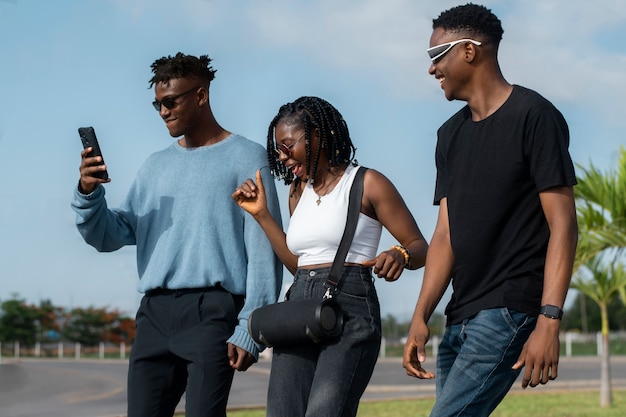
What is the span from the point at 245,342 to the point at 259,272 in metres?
0.31

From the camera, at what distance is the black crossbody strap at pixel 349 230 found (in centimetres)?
390

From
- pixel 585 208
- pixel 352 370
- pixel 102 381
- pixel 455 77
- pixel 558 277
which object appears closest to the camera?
pixel 558 277

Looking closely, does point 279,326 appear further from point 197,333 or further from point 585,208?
point 585,208

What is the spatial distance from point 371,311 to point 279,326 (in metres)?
0.36

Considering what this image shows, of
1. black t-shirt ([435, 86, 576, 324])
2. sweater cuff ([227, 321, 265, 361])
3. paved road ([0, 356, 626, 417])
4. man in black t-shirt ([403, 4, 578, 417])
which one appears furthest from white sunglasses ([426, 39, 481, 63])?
paved road ([0, 356, 626, 417])

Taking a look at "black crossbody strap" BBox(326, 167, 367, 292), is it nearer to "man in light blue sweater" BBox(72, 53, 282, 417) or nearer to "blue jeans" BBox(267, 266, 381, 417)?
"blue jeans" BBox(267, 266, 381, 417)

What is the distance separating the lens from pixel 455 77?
11.7ft

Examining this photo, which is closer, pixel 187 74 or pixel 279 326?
pixel 279 326

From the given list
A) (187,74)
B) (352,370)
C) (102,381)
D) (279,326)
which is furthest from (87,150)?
(102,381)

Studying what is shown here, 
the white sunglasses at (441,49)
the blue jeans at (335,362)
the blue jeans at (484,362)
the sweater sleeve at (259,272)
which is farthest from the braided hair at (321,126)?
the blue jeans at (484,362)

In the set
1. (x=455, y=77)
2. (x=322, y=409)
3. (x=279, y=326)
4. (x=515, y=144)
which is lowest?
(x=322, y=409)

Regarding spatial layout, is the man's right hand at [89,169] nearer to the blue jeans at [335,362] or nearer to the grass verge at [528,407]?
the blue jeans at [335,362]

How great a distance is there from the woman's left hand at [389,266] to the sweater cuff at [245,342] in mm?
719

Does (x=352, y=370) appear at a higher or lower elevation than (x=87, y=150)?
lower
